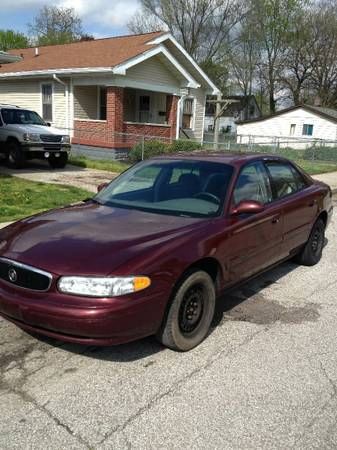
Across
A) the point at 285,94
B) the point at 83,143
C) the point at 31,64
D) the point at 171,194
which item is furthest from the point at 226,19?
the point at 171,194

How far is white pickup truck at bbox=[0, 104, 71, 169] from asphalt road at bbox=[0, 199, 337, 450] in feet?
34.0

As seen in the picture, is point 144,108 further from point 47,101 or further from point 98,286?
point 98,286

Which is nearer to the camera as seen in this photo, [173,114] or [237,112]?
[173,114]

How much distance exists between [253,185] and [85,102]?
16.7m

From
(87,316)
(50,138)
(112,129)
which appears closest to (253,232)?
(87,316)

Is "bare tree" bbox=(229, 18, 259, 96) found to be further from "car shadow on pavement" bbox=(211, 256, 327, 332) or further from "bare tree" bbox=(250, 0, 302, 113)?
"car shadow on pavement" bbox=(211, 256, 327, 332)

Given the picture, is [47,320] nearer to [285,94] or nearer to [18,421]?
[18,421]

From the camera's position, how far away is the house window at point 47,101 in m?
20.5

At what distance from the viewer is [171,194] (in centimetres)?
457

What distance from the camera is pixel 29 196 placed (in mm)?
9820

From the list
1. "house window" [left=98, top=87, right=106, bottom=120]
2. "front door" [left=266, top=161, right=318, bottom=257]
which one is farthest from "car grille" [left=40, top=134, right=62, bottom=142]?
"front door" [left=266, top=161, right=318, bottom=257]

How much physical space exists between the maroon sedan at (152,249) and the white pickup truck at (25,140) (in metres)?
9.43

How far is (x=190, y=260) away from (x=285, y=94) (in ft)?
196

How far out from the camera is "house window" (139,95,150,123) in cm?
2270
